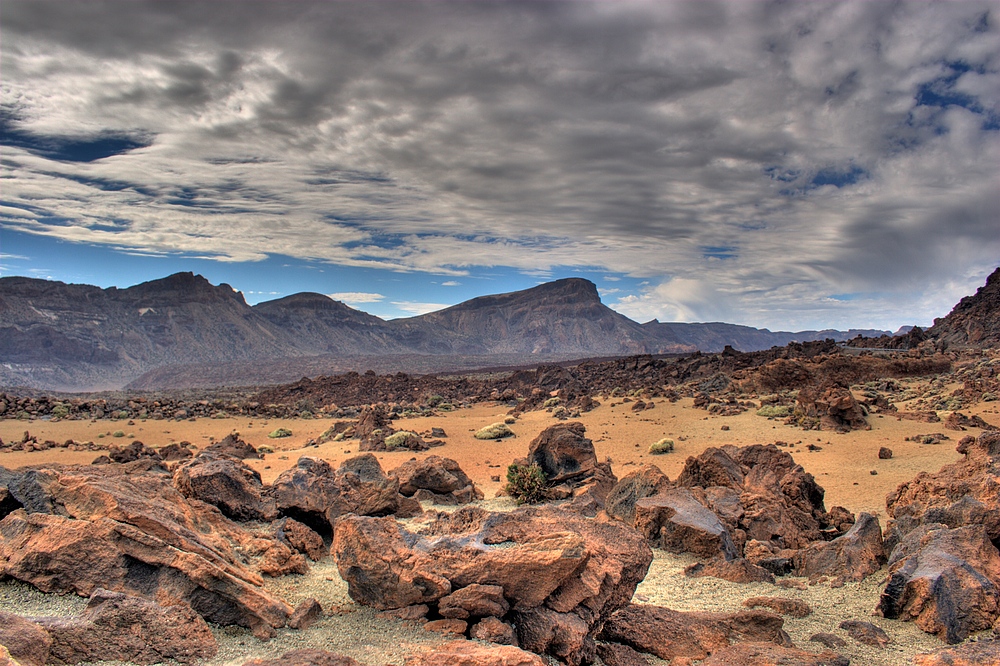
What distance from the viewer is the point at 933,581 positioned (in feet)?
20.7

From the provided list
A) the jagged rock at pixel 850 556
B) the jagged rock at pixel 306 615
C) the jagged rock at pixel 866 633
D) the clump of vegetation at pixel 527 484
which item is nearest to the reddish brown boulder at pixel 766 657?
the jagged rock at pixel 866 633

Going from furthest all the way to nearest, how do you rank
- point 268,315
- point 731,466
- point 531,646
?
point 268,315, point 731,466, point 531,646

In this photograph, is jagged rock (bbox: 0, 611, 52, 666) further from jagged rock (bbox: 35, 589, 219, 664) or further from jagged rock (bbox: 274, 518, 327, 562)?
jagged rock (bbox: 274, 518, 327, 562)

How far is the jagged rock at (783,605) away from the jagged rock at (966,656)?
1.74 meters

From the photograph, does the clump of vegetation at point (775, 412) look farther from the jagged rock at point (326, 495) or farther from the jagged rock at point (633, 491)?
the jagged rock at point (326, 495)

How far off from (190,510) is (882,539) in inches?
374

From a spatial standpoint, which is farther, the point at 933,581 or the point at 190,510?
the point at 190,510

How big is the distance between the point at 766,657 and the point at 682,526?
4.51 meters

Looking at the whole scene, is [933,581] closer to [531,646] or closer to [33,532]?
[531,646]

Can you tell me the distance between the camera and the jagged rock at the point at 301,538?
8234mm

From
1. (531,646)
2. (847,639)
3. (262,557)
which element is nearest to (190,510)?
(262,557)

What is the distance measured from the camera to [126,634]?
175 inches

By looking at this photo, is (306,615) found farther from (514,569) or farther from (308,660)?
(514,569)

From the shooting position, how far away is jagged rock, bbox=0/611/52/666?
390 centimetres
